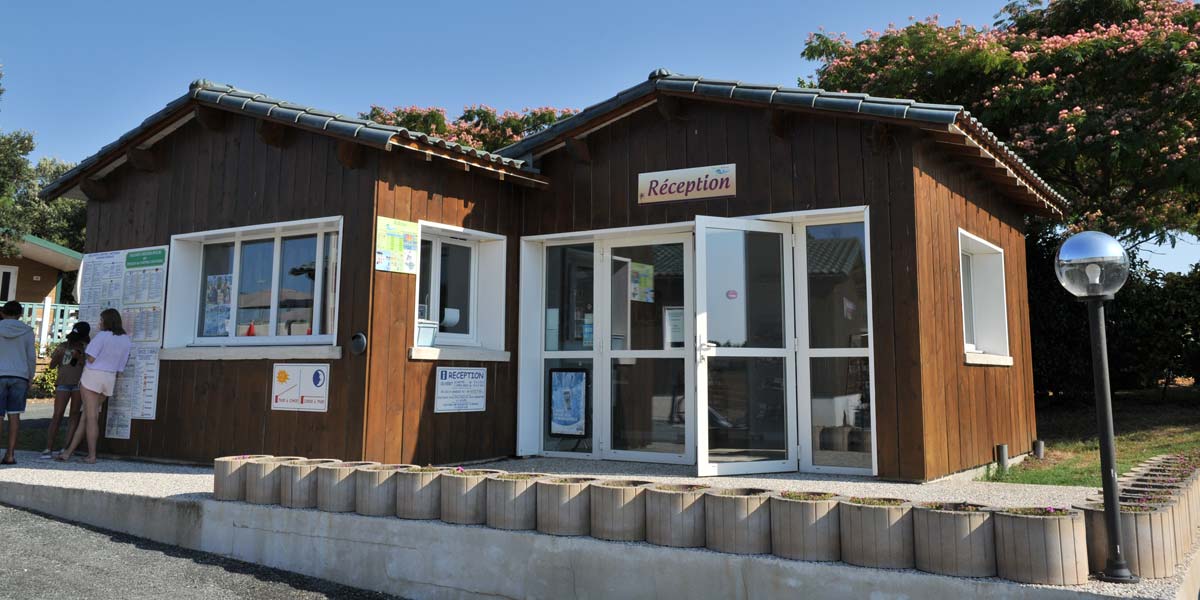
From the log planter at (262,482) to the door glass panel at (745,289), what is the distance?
11.6 feet

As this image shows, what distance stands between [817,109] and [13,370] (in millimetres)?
7868

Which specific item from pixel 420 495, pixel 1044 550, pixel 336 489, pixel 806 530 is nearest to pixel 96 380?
pixel 336 489

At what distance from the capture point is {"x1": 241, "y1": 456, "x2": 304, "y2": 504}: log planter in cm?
549

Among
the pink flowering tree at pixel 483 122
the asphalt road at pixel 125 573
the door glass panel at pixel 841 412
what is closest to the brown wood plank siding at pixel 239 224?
the asphalt road at pixel 125 573

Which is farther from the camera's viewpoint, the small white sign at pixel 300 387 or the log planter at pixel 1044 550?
the small white sign at pixel 300 387

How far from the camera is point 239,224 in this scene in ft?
26.4

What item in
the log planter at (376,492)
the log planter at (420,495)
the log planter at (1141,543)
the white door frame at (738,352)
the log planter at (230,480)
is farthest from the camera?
the white door frame at (738,352)

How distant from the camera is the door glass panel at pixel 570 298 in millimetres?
8297

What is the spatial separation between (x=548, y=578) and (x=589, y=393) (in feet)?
12.3

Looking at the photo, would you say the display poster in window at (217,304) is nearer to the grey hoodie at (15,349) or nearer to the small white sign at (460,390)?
the grey hoodie at (15,349)

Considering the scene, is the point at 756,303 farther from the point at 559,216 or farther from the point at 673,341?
the point at 559,216

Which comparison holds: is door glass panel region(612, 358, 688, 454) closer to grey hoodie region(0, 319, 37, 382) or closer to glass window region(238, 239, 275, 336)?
glass window region(238, 239, 275, 336)

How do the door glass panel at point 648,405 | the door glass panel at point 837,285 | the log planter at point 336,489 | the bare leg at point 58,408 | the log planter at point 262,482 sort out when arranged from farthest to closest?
the bare leg at point 58,408
the door glass panel at point 648,405
the door glass panel at point 837,285
the log planter at point 262,482
the log planter at point 336,489

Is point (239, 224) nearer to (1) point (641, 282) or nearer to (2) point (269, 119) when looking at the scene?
(2) point (269, 119)
